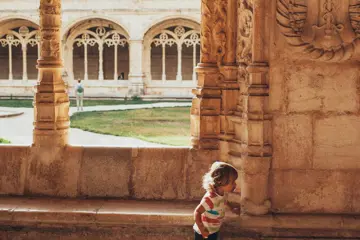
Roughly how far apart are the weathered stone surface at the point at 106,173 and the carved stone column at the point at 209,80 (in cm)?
51

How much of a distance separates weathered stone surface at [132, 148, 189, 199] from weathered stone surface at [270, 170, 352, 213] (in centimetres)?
70

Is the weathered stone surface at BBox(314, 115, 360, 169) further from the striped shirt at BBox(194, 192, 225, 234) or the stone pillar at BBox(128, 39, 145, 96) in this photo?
the stone pillar at BBox(128, 39, 145, 96)

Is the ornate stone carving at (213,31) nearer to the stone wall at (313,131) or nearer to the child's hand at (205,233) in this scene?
the stone wall at (313,131)

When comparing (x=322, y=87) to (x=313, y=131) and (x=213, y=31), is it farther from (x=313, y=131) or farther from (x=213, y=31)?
(x=213, y=31)

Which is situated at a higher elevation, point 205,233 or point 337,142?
point 337,142

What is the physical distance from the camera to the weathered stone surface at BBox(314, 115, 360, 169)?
342 centimetres

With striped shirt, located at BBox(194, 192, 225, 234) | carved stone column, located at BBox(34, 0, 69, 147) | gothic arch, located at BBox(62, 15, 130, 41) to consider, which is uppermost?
gothic arch, located at BBox(62, 15, 130, 41)

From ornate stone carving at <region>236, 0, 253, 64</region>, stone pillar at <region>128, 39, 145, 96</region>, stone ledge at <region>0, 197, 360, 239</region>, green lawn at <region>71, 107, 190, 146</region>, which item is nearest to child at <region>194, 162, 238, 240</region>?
stone ledge at <region>0, 197, 360, 239</region>

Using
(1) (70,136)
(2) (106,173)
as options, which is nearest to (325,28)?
(2) (106,173)

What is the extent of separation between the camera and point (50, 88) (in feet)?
12.9

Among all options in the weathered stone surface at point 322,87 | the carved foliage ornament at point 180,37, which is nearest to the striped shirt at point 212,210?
the weathered stone surface at point 322,87

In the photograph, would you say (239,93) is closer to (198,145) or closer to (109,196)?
(198,145)

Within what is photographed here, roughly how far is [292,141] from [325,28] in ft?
2.27

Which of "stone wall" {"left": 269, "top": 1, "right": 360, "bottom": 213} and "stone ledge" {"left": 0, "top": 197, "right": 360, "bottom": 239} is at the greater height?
"stone wall" {"left": 269, "top": 1, "right": 360, "bottom": 213}
